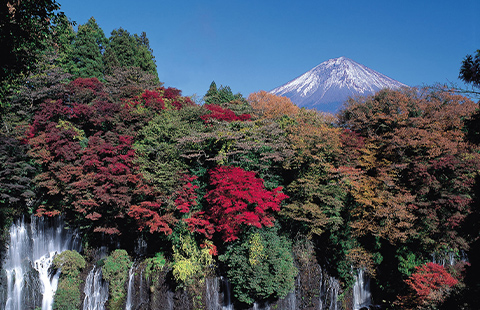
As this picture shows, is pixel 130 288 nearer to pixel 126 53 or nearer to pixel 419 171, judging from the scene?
pixel 419 171

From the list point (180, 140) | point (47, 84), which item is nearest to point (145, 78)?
point (47, 84)

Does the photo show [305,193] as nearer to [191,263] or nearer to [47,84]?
[191,263]

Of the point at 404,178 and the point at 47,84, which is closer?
the point at 404,178

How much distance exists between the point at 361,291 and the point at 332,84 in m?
66.2

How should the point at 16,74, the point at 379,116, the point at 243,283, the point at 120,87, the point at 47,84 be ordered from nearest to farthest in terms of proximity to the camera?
1. the point at 16,74
2. the point at 243,283
3. the point at 379,116
4. the point at 47,84
5. the point at 120,87

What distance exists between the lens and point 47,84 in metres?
22.2

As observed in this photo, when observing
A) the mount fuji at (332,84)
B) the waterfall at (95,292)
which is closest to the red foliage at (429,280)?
the waterfall at (95,292)

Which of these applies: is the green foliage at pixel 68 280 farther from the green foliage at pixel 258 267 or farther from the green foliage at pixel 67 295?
the green foliage at pixel 258 267

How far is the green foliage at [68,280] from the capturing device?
60.7ft

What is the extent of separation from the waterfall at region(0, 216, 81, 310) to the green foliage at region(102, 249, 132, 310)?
150 inches

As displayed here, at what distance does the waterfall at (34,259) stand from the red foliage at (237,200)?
11.0 m

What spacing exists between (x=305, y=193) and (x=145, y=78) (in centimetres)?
1626

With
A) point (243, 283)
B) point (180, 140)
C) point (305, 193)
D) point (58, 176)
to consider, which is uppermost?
point (180, 140)

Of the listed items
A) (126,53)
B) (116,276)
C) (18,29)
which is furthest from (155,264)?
(126,53)
